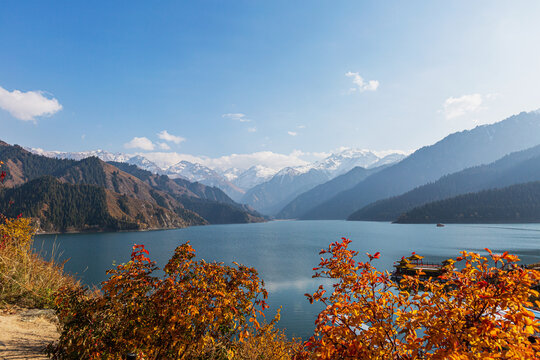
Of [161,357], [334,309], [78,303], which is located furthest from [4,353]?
[334,309]

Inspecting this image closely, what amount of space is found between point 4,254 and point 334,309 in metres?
13.0

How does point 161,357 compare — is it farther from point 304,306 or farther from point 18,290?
point 304,306

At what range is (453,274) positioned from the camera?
173 inches

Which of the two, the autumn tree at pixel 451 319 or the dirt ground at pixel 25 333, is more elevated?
the autumn tree at pixel 451 319

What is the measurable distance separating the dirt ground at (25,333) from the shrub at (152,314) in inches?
61.1

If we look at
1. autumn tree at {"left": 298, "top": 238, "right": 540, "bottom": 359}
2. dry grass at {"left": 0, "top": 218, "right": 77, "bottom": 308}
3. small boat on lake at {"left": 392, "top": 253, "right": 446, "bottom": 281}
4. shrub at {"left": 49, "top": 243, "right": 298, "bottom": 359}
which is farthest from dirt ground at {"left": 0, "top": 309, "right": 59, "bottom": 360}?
small boat on lake at {"left": 392, "top": 253, "right": 446, "bottom": 281}

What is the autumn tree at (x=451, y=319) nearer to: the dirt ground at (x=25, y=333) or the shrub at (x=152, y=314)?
the shrub at (x=152, y=314)

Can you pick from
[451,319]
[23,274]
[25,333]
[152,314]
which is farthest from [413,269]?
[23,274]

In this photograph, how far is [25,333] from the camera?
26.2 ft

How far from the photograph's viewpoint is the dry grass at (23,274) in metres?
9.99

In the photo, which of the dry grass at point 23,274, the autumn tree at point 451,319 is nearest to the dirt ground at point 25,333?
the dry grass at point 23,274

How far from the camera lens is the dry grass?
999cm

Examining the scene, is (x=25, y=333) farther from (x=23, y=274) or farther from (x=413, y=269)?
(x=413, y=269)

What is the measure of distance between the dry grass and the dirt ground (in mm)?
730
